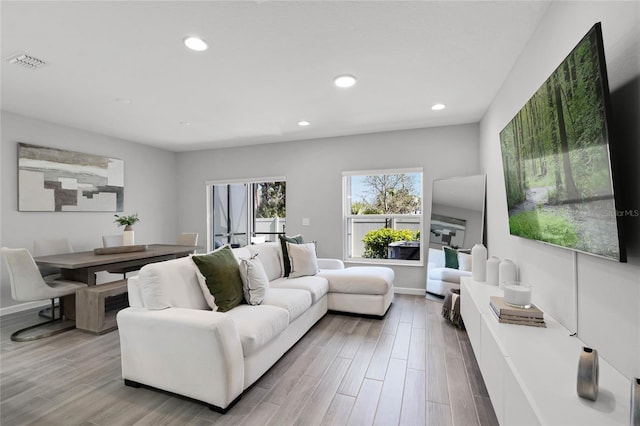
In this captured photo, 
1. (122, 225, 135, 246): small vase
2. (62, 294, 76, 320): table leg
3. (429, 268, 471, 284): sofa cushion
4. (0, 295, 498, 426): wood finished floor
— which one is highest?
(122, 225, 135, 246): small vase

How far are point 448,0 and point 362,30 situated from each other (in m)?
0.56

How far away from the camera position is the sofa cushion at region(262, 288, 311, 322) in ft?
8.54

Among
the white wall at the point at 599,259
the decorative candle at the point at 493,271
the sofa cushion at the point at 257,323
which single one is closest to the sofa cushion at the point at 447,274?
the decorative candle at the point at 493,271

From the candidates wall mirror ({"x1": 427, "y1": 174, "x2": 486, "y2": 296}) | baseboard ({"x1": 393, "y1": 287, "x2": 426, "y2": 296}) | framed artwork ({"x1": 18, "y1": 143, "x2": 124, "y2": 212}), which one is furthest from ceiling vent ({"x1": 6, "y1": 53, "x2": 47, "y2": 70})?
baseboard ({"x1": 393, "y1": 287, "x2": 426, "y2": 296})

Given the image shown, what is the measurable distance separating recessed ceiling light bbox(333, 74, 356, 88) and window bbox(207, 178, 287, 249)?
2776 mm

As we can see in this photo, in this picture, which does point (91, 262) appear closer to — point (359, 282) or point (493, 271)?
point (359, 282)

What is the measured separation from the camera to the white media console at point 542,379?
3.17 feet

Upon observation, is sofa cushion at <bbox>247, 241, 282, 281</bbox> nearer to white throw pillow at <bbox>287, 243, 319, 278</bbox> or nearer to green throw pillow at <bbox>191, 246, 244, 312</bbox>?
white throw pillow at <bbox>287, 243, 319, 278</bbox>

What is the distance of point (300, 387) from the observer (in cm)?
209

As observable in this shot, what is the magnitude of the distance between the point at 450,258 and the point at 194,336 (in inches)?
132

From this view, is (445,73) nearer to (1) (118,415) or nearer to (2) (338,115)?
(2) (338,115)

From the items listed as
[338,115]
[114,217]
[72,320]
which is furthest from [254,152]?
[72,320]

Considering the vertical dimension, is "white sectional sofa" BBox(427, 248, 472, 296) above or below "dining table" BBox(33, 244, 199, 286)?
below

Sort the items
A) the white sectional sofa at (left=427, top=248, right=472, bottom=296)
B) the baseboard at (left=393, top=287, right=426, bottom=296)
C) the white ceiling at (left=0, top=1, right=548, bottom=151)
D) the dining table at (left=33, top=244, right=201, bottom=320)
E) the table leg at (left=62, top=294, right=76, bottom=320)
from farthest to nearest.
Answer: the baseboard at (left=393, top=287, right=426, bottom=296) < the white sectional sofa at (left=427, top=248, right=472, bottom=296) < the table leg at (left=62, top=294, right=76, bottom=320) < the dining table at (left=33, top=244, right=201, bottom=320) < the white ceiling at (left=0, top=1, right=548, bottom=151)
